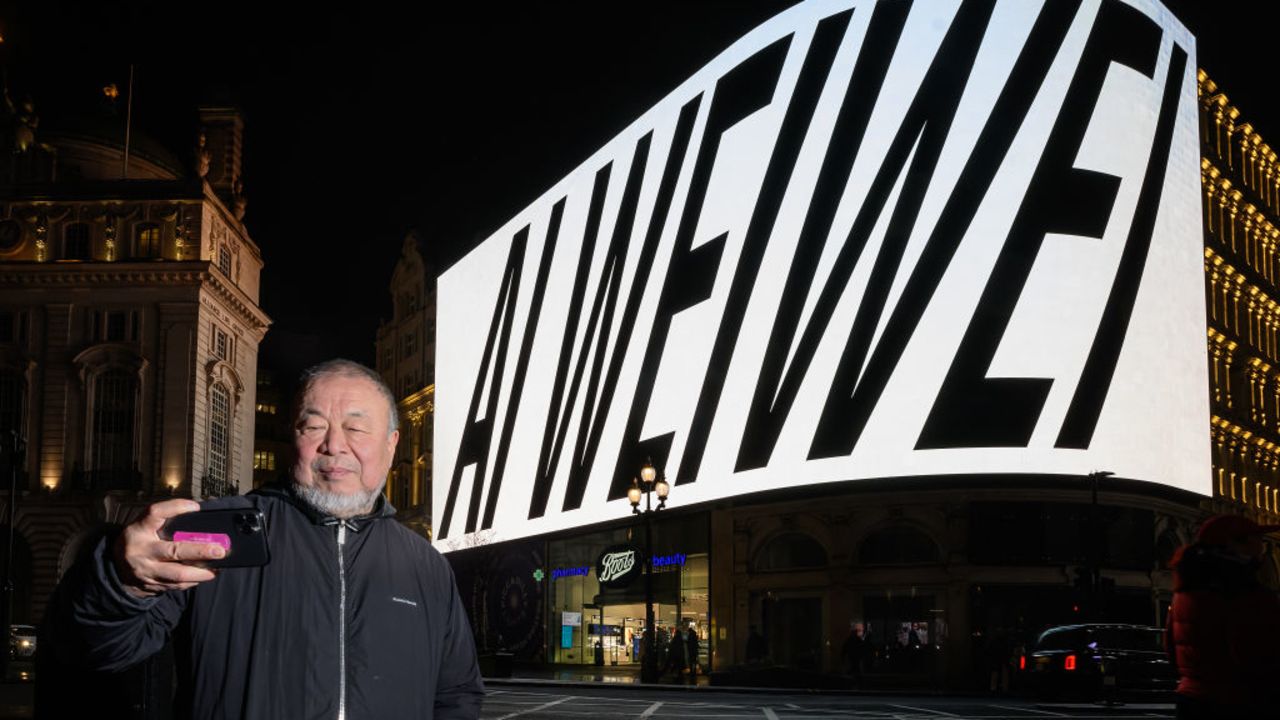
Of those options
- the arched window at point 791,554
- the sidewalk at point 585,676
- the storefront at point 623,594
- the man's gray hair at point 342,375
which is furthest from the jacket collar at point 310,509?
the storefront at point 623,594

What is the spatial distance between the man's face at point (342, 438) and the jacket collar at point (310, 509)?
4 cm

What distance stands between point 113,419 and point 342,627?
246ft

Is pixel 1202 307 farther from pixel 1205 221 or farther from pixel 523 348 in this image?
pixel 523 348

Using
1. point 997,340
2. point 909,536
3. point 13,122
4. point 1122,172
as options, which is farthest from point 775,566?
point 13,122

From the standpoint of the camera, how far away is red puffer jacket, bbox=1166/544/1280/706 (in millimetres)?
6293

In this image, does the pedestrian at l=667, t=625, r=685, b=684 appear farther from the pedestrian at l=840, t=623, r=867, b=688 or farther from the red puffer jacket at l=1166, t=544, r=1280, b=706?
the red puffer jacket at l=1166, t=544, r=1280, b=706

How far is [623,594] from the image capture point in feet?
182

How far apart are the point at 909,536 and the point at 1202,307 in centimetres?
1548

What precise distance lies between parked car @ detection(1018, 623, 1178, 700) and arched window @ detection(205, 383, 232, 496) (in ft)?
190

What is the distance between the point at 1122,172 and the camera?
150 feet

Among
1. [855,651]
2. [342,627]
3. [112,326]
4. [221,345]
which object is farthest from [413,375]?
[342,627]

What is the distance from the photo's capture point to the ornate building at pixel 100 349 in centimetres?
7231

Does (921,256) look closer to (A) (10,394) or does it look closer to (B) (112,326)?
(B) (112,326)

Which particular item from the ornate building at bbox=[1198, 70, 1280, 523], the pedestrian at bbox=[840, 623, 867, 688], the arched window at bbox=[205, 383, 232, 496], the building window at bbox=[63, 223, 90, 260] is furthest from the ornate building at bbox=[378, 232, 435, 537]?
the pedestrian at bbox=[840, 623, 867, 688]
